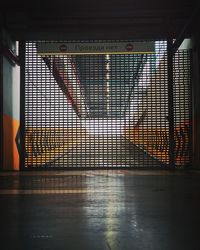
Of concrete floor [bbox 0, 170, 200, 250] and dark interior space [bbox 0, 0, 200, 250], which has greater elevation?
dark interior space [bbox 0, 0, 200, 250]

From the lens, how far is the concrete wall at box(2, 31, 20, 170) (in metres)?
15.8

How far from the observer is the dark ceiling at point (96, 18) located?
1438cm

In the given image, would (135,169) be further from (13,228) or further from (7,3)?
(13,228)

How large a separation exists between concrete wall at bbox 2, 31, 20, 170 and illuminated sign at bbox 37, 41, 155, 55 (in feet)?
4.47

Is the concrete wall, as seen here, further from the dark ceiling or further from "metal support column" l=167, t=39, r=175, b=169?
"metal support column" l=167, t=39, r=175, b=169

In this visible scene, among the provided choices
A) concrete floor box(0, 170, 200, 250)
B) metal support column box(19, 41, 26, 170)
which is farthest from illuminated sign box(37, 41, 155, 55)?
concrete floor box(0, 170, 200, 250)

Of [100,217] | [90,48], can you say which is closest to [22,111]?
[90,48]

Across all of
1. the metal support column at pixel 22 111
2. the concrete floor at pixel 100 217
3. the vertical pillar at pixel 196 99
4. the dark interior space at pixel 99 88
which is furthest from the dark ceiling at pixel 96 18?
the concrete floor at pixel 100 217

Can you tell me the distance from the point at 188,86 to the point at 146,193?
8544 mm

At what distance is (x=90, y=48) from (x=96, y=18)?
106cm

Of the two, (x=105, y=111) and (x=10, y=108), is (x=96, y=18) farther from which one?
(x=10, y=108)

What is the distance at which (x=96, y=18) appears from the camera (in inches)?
610

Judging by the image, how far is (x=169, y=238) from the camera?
17.0 feet

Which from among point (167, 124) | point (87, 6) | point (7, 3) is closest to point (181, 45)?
point (167, 124)
